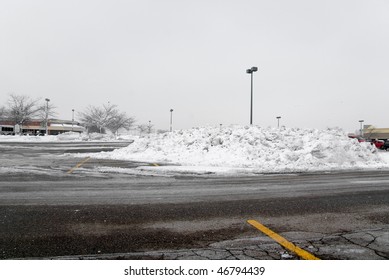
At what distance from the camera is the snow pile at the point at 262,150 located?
14.6m

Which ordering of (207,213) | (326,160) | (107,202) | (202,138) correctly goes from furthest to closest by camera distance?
(202,138) < (326,160) < (107,202) < (207,213)

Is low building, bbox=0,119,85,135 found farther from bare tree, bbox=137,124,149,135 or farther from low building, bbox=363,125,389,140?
Answer: low building, bbox=363,125,389,140

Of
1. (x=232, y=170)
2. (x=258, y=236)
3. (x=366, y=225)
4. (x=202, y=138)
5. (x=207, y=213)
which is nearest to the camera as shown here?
(x=258, y=236)

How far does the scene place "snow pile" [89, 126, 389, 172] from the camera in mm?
14562

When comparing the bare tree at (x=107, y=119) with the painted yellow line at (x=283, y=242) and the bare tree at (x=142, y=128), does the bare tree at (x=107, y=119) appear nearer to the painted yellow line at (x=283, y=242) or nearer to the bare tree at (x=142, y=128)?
the bare tree at (x=142, y=128)

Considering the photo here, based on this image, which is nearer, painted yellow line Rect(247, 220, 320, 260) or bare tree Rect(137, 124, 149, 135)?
painted yellow line Rect(247, 220, 320, 260)

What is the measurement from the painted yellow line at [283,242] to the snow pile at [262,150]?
26.5ft

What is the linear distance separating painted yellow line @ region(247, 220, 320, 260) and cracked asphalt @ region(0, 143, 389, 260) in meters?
0.10

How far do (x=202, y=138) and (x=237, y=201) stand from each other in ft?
40.0

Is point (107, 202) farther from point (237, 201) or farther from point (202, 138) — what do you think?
point (202, 138)

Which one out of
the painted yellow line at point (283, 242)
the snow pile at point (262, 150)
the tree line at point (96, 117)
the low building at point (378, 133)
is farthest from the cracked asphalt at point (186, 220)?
the low building at point (378, 133)

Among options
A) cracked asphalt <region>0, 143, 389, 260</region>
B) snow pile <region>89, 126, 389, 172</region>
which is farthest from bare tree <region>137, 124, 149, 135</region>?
cracked asphalt <region>0, 143, 389, 260</region>

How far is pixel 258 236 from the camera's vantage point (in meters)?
4.15

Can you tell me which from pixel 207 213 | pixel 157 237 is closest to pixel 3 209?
pixel 157 237
